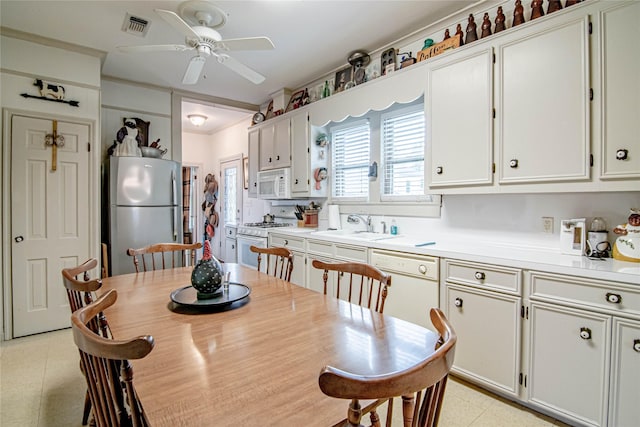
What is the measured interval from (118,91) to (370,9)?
10.7ft

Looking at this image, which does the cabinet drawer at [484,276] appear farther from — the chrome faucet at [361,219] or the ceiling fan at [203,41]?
the ceiling fan at [203,41]

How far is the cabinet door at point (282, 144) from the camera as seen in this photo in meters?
4.05

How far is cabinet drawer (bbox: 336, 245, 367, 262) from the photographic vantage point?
2.73m

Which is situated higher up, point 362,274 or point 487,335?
point 362,274

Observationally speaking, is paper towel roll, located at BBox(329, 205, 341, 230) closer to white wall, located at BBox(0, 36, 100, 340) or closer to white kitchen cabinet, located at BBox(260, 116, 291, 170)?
white kitchen cabinet, located at BBox(260, 116, 291, 170)

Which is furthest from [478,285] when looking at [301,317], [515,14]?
[515,14]

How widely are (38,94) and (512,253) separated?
429 cm

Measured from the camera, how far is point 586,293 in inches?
63.7

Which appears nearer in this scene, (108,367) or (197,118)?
(108,367)

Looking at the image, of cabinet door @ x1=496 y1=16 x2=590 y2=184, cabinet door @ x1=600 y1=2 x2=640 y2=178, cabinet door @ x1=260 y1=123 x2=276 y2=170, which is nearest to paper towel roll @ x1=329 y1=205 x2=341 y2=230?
cabinet door @ x1=260 y1=123 x2=276 y2=170

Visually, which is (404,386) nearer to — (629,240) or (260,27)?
(629,240)

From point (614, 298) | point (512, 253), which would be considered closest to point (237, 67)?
point (512, 253)

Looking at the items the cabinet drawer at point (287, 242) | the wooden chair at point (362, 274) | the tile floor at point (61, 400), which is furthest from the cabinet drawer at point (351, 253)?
the tile floor at point (61, 400)

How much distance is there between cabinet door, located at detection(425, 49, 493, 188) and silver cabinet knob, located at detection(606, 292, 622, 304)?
93 centimetres
